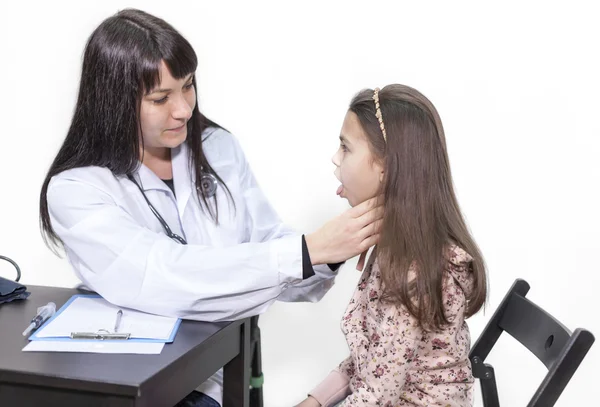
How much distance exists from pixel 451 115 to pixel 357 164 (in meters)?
1.13

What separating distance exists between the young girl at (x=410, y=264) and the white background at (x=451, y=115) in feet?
3.45

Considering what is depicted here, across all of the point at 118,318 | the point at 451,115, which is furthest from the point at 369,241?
the point at 451,115

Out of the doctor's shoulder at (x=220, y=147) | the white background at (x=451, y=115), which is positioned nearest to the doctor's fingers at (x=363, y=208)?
the doctor's shoulder at (x=220, y=147)

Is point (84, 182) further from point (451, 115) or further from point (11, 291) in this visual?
point (451, 115)

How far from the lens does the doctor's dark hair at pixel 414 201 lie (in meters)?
1.44

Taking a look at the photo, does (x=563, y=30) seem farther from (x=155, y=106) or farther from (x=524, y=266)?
(x=155, y=106)

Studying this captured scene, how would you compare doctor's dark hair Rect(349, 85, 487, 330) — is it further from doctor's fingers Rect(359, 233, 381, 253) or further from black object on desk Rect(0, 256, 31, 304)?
black object on desk Rect(0, 256, 31, 304)

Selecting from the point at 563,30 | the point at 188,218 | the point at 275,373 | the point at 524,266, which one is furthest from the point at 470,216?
the point at 188,218

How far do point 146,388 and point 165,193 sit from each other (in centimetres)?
→ 70

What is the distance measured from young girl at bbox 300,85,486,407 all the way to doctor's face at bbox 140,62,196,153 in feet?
1.43

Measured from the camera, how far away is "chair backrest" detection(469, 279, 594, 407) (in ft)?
4.57

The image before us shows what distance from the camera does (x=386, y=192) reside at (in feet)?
4.91

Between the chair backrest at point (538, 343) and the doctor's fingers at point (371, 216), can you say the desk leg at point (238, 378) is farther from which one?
the chair backrest at point (538, 343)

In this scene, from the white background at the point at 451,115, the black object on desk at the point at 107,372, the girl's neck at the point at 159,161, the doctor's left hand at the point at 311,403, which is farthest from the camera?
the white background at the point at 451,115
